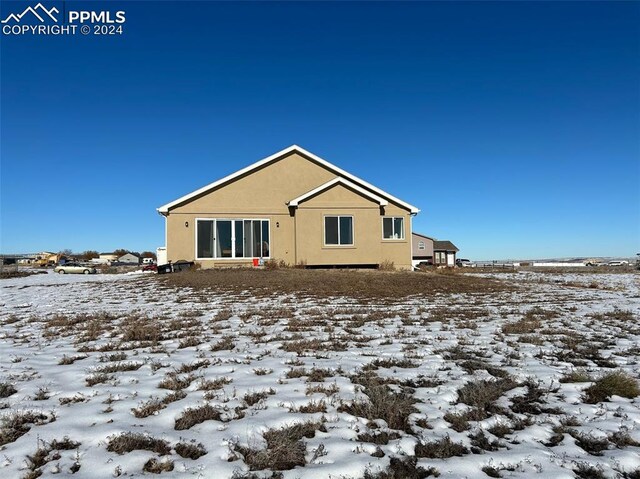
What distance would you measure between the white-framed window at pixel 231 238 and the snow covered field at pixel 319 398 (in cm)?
1164

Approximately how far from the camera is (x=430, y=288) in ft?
43.4

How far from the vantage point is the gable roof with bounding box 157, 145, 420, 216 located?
61.7ft

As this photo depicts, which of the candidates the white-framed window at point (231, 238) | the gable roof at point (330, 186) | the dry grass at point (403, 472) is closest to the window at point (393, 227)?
the gable roof at point (330, 186)

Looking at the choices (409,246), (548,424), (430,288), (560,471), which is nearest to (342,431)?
(560,471)

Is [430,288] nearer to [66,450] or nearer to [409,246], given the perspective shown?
[409,246]

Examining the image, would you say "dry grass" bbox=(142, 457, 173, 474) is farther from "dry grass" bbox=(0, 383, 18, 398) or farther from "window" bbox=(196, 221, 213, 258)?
"window" bbox=(196, 221, 213, 258)

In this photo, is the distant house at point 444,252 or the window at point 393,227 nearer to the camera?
the window at point 393,227

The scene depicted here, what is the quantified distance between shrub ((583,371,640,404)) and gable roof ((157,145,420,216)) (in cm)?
1666

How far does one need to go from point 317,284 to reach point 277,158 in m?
9.34

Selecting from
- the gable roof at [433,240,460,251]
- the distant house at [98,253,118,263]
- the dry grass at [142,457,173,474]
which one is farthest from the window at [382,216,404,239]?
the distant house at [98,253,118,263]

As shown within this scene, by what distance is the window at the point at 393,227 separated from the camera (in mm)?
20734

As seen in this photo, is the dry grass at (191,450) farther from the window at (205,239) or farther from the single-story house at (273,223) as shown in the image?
the window at (205,239)

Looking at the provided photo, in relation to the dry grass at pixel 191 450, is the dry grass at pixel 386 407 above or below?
above

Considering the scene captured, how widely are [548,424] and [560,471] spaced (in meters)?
0.76
